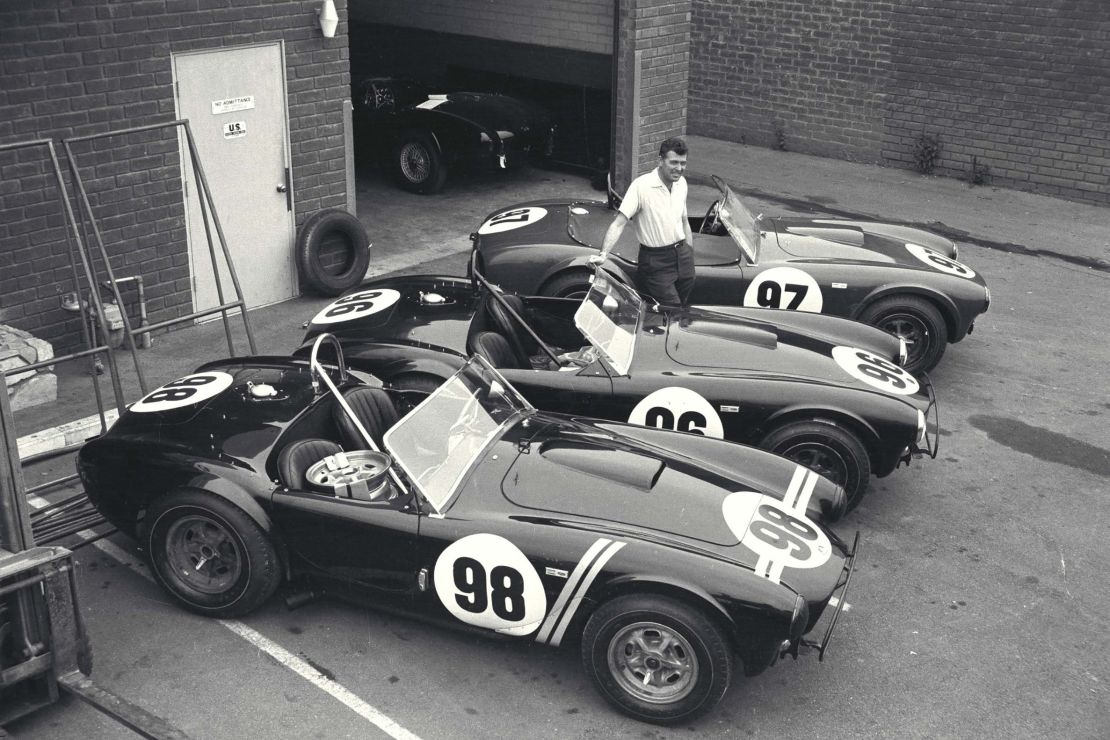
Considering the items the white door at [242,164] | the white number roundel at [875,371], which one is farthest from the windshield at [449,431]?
the white door at [242,164]

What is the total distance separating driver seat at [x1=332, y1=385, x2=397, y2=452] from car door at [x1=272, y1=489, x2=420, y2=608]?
503 mm

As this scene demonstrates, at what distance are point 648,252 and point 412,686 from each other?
3.96 meters

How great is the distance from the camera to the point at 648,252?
8.13 metres

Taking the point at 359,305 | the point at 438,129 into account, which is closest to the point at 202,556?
the point at 359,305

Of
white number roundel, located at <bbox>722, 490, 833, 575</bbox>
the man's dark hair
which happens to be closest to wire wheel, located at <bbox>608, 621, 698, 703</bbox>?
white number roundel, located at <bbox>722, 490, 833, 575</bbox>

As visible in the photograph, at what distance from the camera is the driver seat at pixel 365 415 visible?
574 centimetres

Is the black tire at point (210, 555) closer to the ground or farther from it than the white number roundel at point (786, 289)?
closer to the ground

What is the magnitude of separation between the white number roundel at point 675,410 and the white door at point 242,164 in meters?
4.17

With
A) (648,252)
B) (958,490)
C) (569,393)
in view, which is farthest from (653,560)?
(648,252)

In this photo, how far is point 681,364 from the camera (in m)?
A: 6.72

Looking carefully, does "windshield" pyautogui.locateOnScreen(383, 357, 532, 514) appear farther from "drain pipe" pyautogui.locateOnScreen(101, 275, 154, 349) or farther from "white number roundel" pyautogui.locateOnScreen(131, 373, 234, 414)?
"drain pipe" pyautogui.locateOnScreen(101, 275, 154, 349)

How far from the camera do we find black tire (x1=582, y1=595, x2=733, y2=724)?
188 inches

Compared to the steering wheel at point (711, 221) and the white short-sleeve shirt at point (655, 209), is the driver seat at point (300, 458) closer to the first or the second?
the white short-sleeve shirt at point (655, 209)

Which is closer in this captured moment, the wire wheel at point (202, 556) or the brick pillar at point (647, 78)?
the wire wheel at point (202, 556)
